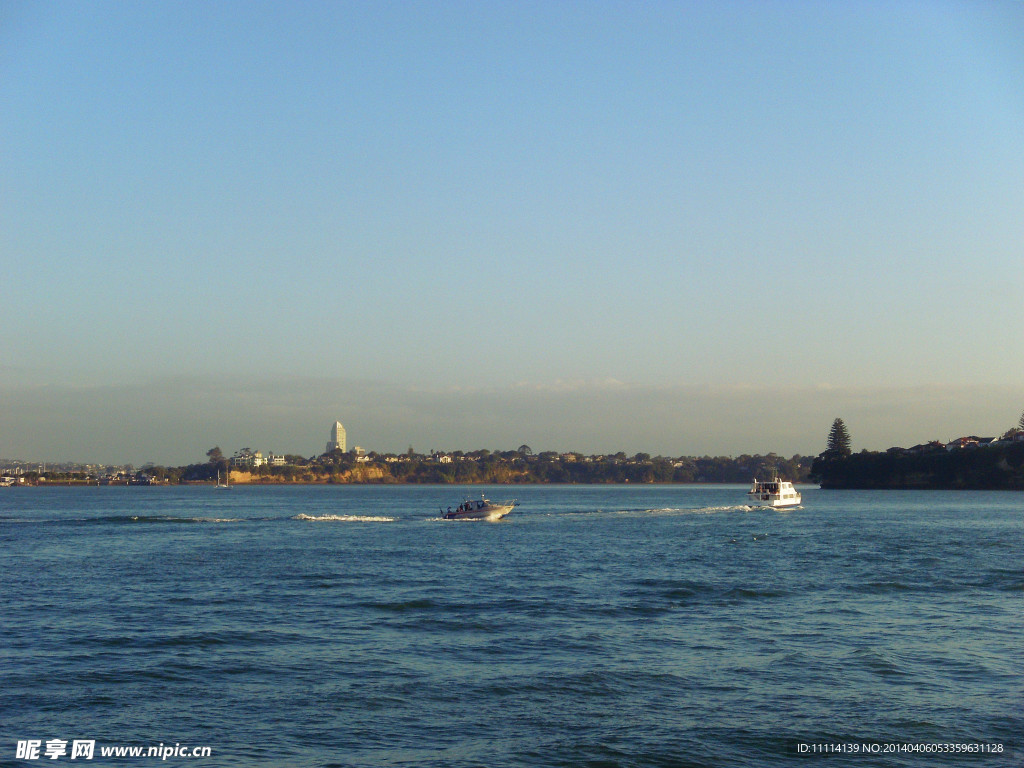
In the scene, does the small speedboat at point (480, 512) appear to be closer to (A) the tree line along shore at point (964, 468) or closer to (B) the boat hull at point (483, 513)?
(B) the boat hull at point (483, 513)

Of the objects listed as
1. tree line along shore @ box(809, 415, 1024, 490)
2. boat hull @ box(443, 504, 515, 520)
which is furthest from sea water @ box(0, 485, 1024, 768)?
tree line along shore @ box(809, 415, 1024, 490)

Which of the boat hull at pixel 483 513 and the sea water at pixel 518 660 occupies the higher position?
the sea water at pixel 518 660

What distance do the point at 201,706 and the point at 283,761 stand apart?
4.61 metres

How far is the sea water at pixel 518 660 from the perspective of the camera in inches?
693

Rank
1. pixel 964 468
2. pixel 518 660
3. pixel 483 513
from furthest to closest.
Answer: pixel 964 468
pixel 483 513
pixel 518 660

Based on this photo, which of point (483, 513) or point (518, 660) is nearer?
point (518, 660)

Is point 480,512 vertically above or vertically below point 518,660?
below

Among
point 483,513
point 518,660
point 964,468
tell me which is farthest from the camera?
point 964,468

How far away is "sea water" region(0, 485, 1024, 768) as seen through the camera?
17594 mm

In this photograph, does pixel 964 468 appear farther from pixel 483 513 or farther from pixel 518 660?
pixel 518 660

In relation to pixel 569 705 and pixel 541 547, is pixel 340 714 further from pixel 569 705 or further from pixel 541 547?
pixel 541 547

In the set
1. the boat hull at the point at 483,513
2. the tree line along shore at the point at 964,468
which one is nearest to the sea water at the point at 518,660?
the boat hull at the point at 483,513

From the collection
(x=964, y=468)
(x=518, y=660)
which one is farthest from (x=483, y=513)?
(x=964, y=468)

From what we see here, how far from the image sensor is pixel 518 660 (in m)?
24.3
